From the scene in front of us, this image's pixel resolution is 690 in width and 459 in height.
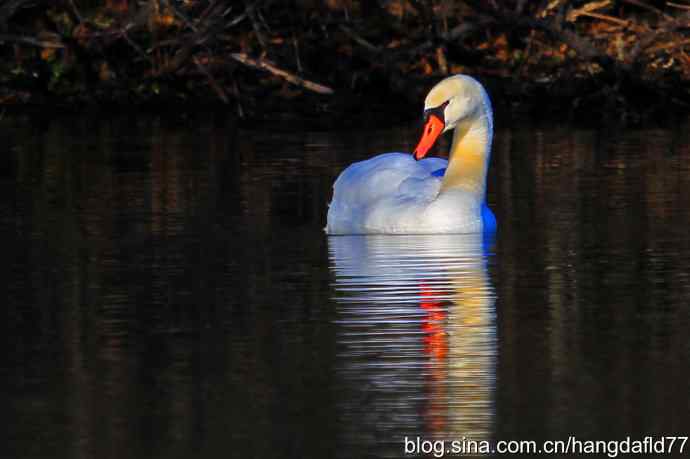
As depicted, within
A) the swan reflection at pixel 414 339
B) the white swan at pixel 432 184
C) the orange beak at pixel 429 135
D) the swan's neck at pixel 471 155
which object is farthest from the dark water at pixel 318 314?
the orange beak at pixel 429 135

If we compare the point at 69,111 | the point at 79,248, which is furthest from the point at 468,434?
the point at 69,111

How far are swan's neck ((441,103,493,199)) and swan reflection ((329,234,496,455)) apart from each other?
1.33ft

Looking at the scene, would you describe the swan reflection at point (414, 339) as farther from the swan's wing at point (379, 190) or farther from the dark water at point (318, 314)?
the swan's wing at point (379, 190)

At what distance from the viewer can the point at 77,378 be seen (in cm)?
805

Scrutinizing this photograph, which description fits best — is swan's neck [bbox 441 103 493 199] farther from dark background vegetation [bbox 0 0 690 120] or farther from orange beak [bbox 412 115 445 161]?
dark background vegetation [bbox 0 0 690 120]

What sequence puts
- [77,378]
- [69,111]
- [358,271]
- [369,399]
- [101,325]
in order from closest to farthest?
[369,399] → [77,378] → [101,325] → [358,271] → [69,111]

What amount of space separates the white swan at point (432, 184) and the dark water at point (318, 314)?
14 centimetres

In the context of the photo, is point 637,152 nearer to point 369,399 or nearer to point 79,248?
point 79,248

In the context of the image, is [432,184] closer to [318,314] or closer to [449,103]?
[449,103]

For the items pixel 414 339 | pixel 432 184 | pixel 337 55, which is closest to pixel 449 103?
pixel 432 184

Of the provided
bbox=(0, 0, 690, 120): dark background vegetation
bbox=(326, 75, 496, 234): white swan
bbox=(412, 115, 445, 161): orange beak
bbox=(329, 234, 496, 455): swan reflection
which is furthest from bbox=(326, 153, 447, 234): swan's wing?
bbox=(0, 0, 690, 120): dark background vegetation

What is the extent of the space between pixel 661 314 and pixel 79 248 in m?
3.66

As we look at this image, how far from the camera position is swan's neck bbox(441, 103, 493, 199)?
12084 millimetres

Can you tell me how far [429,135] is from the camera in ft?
40.7
